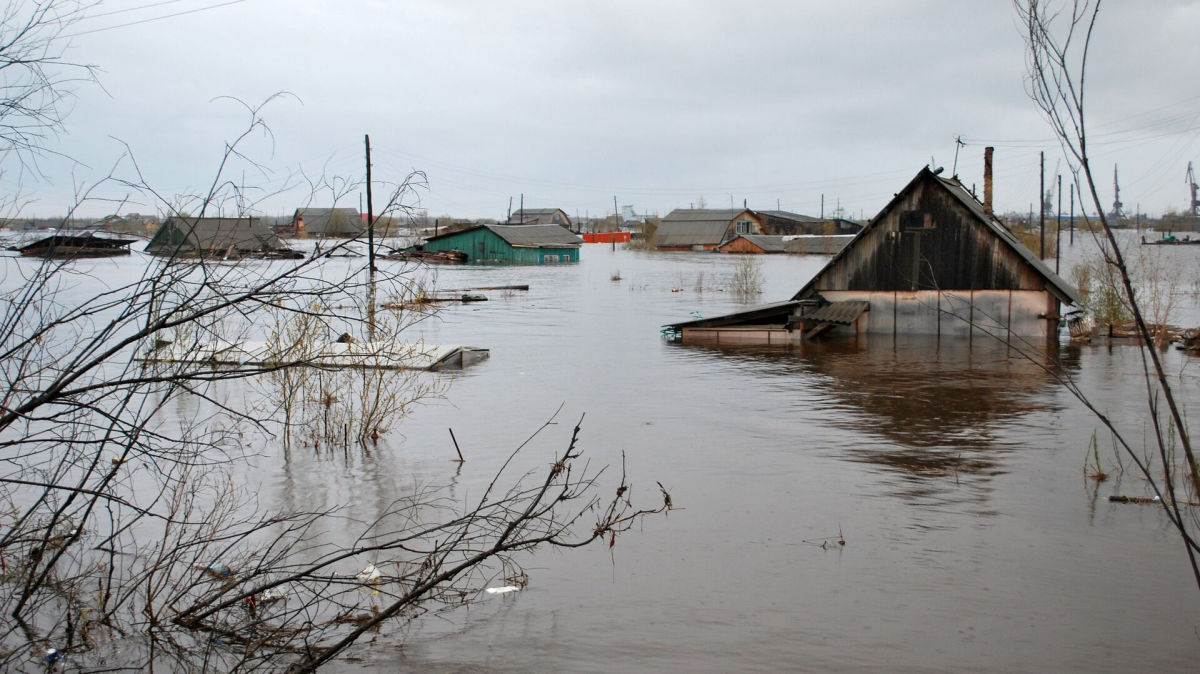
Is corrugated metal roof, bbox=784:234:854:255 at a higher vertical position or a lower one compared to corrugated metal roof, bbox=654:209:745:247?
lower

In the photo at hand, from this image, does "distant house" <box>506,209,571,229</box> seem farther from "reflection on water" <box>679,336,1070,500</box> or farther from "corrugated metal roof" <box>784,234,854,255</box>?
"reflection on water" <box>679,336,1070,500</box>

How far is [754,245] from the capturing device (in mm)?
106500

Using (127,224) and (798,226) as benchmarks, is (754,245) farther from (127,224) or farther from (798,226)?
(127,224)

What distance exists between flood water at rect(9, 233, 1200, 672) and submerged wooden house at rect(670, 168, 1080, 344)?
12.4 ft

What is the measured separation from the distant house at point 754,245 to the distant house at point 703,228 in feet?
11.6

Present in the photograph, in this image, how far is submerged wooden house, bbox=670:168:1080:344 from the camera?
1098 inches

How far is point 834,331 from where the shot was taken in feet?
106

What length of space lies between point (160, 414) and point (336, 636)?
12.1 m

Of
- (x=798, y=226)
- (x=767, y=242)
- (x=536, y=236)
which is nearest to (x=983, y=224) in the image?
(x=536, y=236)

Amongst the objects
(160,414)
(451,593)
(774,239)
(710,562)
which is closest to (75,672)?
(451,593)

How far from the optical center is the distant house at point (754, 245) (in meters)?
106

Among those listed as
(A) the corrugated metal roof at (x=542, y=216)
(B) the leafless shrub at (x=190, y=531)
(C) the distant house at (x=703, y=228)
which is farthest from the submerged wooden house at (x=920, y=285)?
(A) the corrugated metal roof at (x=542, y=216)

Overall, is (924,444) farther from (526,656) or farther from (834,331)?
(834,331)

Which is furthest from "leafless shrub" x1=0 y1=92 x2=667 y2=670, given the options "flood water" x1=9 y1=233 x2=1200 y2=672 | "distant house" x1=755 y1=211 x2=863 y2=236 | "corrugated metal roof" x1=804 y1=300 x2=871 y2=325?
"distant house" x1=755 y1=211 x2=863 y2=236
